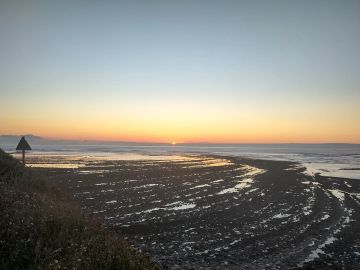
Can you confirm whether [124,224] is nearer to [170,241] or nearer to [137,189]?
[170,241]

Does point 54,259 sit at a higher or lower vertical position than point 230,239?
higher

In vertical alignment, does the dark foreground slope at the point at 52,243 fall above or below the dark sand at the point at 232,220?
above

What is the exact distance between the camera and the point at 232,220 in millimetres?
16438

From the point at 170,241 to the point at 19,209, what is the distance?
4916mm

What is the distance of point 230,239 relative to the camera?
13.3 metres

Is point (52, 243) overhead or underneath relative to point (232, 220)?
overhead

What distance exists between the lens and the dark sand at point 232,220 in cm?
1127

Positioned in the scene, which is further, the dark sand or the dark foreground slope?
the dark sand

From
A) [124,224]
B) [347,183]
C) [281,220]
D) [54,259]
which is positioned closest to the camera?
[54,259]

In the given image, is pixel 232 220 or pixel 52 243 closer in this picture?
pixel 52 243

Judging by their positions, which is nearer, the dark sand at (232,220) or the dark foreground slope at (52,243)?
the dark foreground slope at (52,243)

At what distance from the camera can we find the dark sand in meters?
11.3

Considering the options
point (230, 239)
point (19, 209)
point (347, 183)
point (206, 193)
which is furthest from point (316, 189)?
point (19, 209)

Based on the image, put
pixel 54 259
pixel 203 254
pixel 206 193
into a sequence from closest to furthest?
pixel 54 259
pixel 203 254
pixel 206 193
